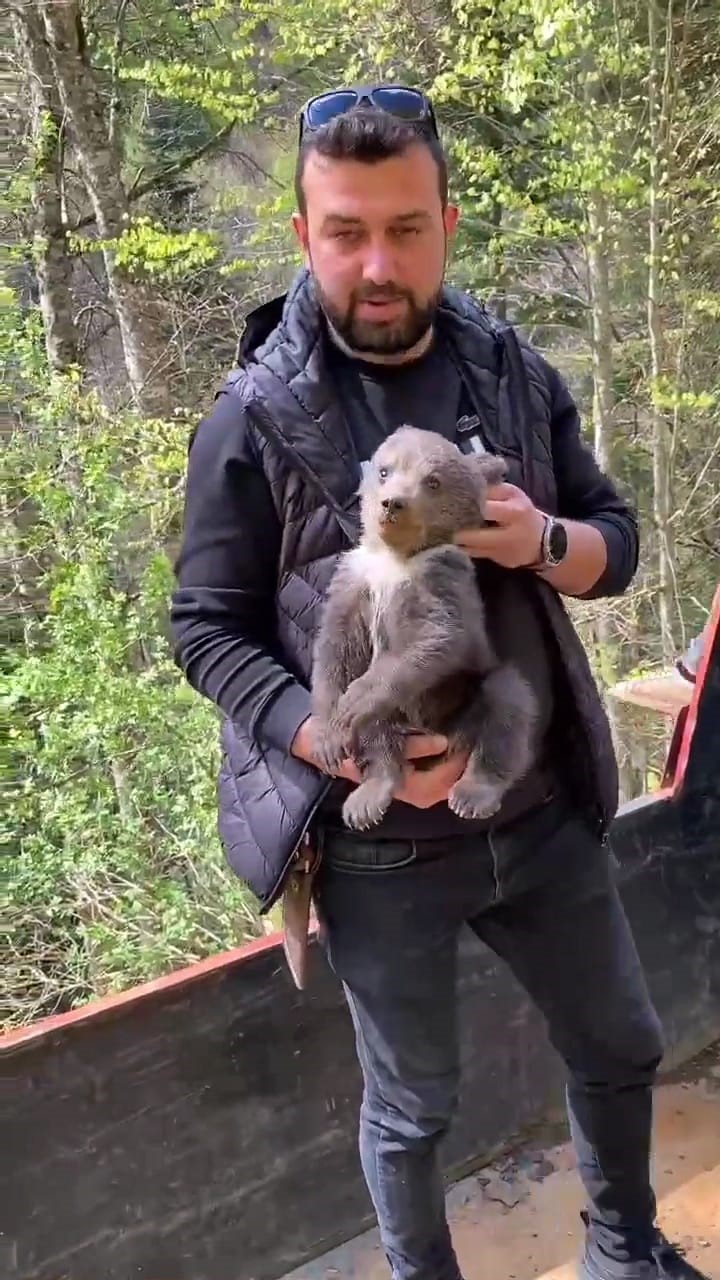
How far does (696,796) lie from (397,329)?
158 centimetres

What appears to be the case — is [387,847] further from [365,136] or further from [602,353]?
[602,353]

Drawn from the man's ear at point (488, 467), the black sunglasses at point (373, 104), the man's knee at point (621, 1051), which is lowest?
the man's knee at point (621, 1051)

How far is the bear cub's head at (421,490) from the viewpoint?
1.20 metres

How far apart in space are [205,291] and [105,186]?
0.63 meters

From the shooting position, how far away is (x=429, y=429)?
1326 mm

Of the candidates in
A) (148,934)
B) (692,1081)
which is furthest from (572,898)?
(148,934)

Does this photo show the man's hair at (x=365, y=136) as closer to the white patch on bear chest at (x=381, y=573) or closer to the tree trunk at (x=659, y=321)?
the white patch on bear chest at (x=381, y=573)

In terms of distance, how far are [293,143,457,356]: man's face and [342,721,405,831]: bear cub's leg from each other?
476 millimetres

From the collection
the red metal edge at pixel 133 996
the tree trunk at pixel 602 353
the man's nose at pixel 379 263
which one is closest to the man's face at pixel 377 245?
the man's nose at pixel 379 263

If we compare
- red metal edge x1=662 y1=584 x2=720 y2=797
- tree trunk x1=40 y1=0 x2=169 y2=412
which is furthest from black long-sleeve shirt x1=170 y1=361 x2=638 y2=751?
tree trunk x1=40 y1=0 x2=169 y2=412

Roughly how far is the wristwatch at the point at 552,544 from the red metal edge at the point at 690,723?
109cm

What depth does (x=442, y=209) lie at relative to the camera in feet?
4.31

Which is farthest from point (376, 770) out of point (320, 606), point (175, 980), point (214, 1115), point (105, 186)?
point (105, 186)

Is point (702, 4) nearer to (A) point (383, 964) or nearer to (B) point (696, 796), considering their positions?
(B) point (696, 796)
